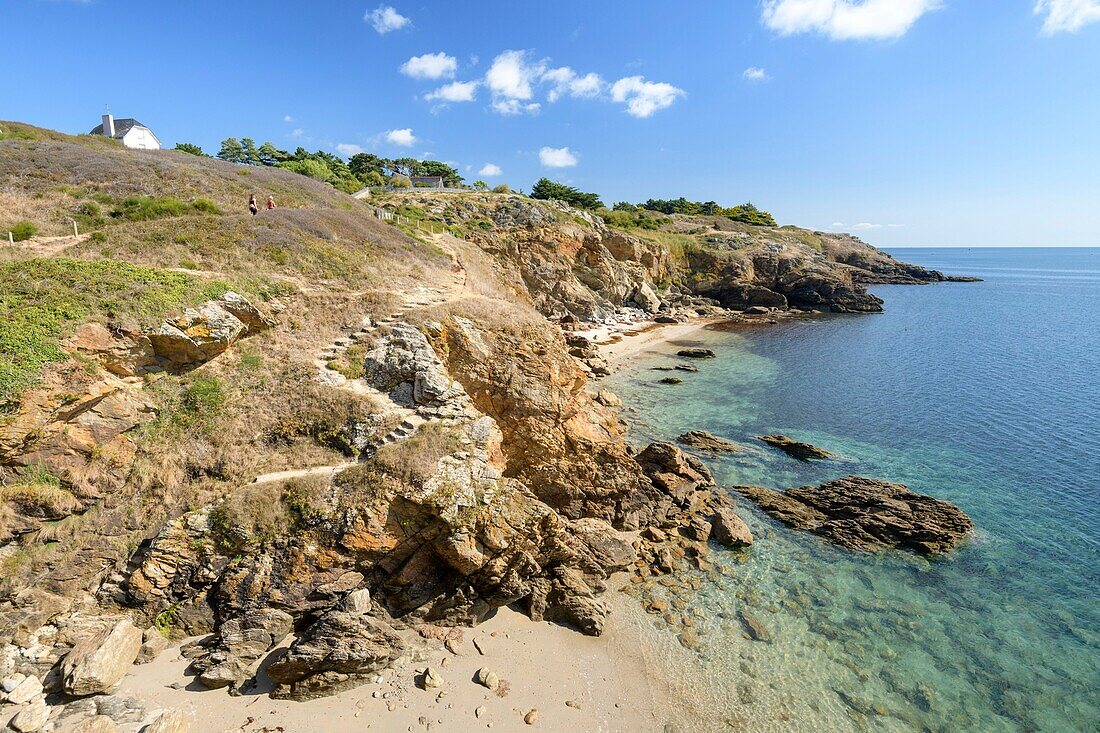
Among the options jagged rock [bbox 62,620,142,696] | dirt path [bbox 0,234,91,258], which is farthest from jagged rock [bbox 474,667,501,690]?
dirt path [bbox 0,234,91,258]

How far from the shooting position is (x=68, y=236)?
67.1 feet

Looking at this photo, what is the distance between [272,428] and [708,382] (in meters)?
32.7

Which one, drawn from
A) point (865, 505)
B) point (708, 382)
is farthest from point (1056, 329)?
point (865, 505)

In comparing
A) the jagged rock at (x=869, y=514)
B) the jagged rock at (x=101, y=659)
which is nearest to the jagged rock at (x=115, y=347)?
the jagged rock at (x=101, y=659)

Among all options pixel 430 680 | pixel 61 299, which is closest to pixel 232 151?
pixel 61 299

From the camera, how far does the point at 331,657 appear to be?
12008mm

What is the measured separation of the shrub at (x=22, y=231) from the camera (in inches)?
762

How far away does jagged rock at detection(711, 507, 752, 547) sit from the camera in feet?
61.3

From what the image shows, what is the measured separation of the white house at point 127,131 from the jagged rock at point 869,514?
62.8 meters

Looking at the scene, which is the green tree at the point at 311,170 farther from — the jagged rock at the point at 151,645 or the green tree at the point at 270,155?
the jagged rock at the point at 151,645

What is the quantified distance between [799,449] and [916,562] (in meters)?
9.05

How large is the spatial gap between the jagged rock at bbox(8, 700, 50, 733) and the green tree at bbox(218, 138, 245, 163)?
7740 cm

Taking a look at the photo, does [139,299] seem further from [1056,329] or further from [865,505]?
[1056,329]

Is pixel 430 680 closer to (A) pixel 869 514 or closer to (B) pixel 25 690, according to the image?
(B) pixel 25 690
